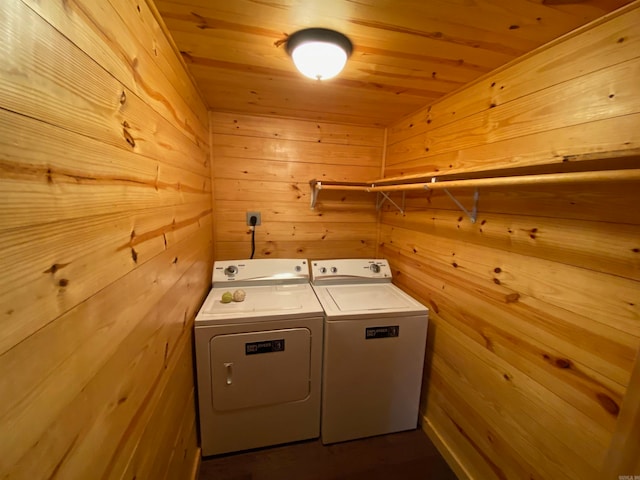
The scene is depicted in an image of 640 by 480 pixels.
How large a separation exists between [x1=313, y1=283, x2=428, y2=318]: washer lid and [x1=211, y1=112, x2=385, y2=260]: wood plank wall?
44cm

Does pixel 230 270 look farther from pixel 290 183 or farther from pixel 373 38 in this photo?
pixel 373 38

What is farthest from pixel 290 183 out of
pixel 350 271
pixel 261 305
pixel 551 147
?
pixel 551 147

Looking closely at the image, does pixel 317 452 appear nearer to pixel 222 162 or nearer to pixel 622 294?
pixel 622 294

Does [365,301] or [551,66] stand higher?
[551,66]

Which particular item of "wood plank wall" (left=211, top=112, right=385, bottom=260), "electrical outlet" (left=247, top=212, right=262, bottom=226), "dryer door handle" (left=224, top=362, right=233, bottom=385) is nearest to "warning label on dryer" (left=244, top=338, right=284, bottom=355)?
"dryer door handle" (left=224, top=362, right=233, bottom=385)

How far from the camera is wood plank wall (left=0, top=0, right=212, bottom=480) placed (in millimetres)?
387

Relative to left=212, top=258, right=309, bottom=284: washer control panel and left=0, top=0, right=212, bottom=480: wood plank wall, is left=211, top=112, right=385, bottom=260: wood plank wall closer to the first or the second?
left=212, top=258, right=309, bottom=284: washer control panel

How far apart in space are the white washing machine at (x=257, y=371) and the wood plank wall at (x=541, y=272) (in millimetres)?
826

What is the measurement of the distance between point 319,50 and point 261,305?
1.34 metres

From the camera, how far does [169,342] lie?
1054mm

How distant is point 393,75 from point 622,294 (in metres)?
1.28

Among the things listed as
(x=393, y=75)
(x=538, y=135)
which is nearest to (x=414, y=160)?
(x=393, y=75)

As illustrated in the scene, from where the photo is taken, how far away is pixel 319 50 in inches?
42.2

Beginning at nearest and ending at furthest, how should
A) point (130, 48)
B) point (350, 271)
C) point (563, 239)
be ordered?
1. point (130, 48)
2. point (563, 239)
3. point (350, 271)
